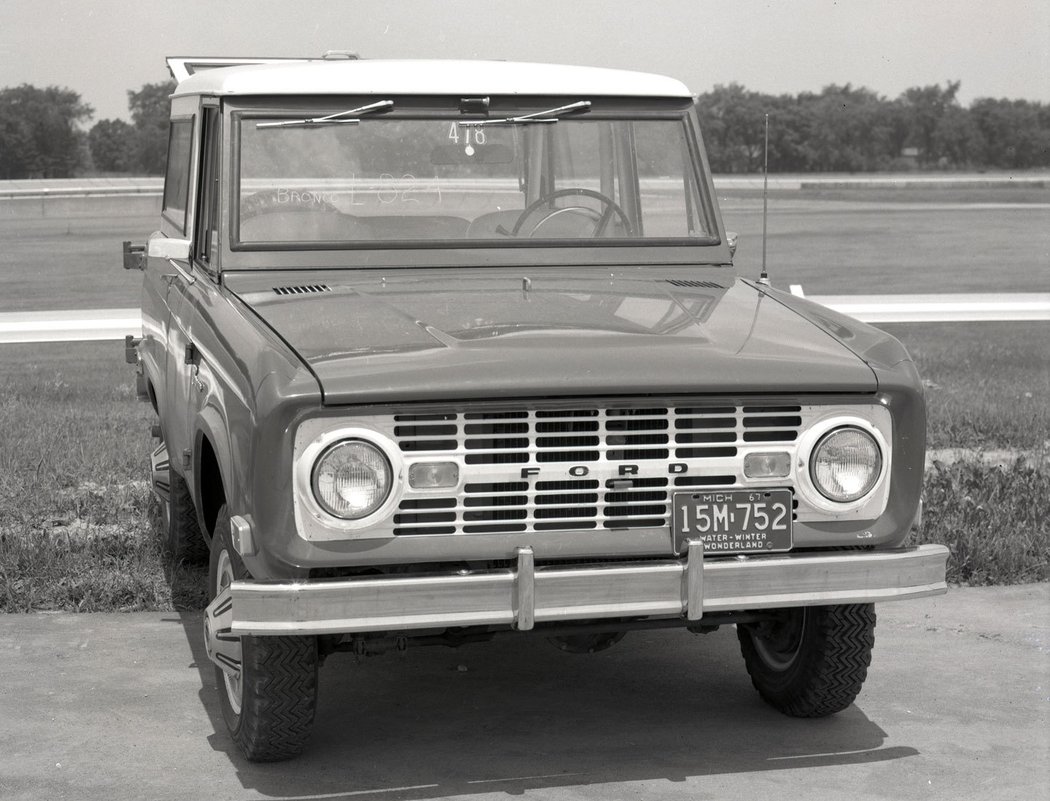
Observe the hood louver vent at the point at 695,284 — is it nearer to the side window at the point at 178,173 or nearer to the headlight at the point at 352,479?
the headlight at the point at 352,479

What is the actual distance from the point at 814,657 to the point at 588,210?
186 centimetres

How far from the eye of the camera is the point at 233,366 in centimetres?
413

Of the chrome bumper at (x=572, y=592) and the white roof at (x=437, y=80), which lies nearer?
the chrome bumper at (x=572, y=592)

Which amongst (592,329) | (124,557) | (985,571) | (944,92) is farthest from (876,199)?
(592,329)

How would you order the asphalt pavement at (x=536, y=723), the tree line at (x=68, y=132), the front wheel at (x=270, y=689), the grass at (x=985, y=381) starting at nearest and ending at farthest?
the front wheel at (x=270, y=689) → the asphalt pavement at (x=536, y=723) → the grass at (x=985, y=381) → the tree line at (x=68, y=132)

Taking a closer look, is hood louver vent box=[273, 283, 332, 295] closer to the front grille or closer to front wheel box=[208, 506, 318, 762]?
front wheel box=[208, 506, 318, 762]

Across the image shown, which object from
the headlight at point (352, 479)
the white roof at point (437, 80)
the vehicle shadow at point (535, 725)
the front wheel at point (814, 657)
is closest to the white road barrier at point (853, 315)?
the white roof at point (437, 80)

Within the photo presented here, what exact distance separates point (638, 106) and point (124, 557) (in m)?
3.04

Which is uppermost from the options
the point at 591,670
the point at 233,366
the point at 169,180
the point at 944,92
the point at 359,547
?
the point at 944,92

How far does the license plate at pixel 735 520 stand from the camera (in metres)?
4.02

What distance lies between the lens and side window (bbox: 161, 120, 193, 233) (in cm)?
596

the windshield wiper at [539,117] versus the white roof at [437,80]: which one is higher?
the white roof at [437,80]

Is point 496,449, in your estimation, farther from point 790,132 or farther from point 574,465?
point 790,132

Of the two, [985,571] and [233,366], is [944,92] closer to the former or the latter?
[985,571]
